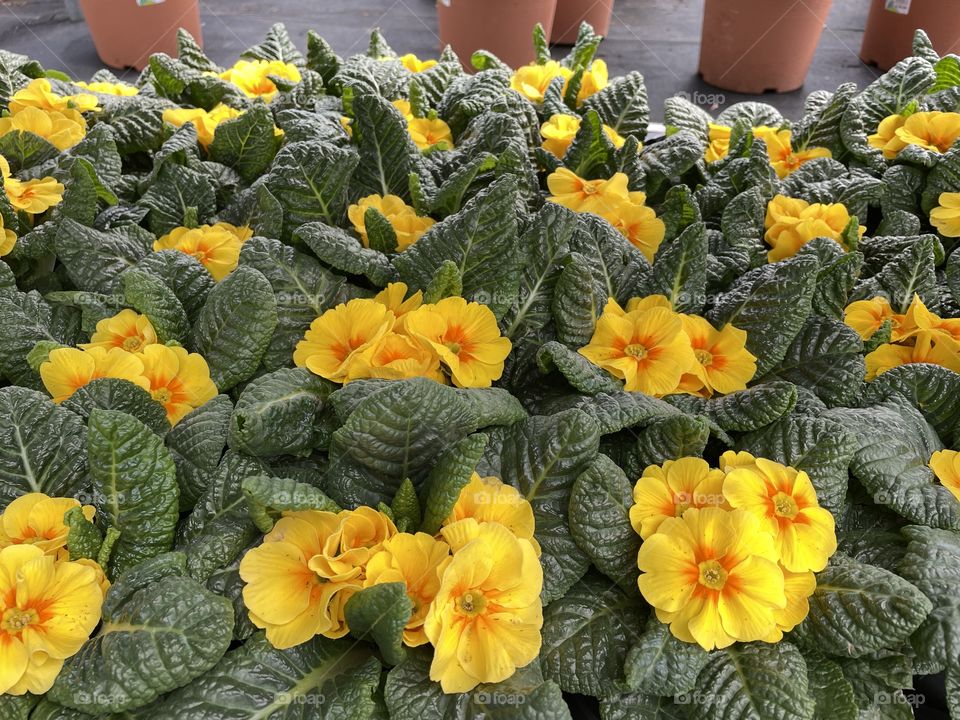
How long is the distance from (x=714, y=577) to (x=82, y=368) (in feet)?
3.05

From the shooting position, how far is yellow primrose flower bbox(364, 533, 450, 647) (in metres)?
1.01

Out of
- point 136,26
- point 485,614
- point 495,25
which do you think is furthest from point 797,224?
point 136,26

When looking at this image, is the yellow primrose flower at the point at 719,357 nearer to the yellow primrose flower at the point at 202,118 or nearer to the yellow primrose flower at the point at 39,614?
the yellow primrose flower at the point at 39,614

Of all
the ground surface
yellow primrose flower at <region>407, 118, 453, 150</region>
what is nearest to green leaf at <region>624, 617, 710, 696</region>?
yellow primrose flower at <region>407, 118, 453, 150</region>

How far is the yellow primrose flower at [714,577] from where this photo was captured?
40.8 inches

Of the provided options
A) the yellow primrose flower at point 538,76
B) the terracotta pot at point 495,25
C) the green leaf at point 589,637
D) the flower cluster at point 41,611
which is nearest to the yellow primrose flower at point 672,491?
the green leaf at point 589,637

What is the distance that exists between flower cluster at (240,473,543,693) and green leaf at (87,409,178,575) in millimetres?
138

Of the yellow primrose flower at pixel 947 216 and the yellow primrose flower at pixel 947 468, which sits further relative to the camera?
the yellow primrose flower at pixel 947 216

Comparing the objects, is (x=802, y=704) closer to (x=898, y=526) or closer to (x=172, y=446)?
(x=898, y=526)

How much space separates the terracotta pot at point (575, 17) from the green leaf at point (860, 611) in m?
5.16

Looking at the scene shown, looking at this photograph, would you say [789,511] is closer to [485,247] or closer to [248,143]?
[485,247]

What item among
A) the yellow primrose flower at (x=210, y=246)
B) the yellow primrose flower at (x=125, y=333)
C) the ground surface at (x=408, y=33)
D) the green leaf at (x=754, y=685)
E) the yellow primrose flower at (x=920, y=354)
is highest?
the yellow primrose flower at (x=210, y=246)

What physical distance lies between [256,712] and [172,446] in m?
0.39

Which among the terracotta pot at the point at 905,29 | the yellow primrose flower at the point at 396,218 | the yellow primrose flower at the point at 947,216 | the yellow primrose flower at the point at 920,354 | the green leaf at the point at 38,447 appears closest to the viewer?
the green leaf at the point at 38,447
